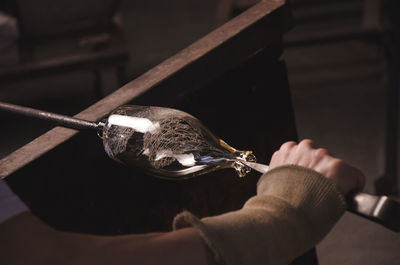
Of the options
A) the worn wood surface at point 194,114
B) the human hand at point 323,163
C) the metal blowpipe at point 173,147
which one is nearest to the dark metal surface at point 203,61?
the worn wood surface at point 194,114

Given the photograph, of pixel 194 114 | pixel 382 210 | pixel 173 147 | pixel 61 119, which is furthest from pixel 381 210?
pixel 194 114

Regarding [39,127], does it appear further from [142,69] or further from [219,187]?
[219,187]

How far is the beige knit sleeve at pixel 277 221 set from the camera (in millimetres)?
712

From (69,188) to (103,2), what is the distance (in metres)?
2.49

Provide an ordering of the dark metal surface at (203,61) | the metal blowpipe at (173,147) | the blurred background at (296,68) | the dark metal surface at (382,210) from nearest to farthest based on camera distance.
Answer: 1. the dark metal surface at (382,210)
2. the metal blowpipe at (173,147)
3. the dark metal surface at (203,61)
4. the blurred background at (296,68)

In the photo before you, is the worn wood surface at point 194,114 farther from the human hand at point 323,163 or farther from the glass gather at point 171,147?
the human hand at point 323,163

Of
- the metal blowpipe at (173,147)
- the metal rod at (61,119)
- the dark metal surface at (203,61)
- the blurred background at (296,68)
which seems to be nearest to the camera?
the metal blowpipe at (173,147)

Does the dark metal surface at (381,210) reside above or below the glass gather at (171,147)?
below

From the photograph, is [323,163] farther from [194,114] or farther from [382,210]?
[194,114]

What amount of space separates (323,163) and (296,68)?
285cm

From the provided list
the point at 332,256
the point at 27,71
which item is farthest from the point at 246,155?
the point at 27,71

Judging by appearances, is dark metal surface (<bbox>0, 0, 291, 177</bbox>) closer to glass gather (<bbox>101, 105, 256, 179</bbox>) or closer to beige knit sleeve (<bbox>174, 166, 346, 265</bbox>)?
glass gather (<bbox>101, 105, 256, 179</bbox>)

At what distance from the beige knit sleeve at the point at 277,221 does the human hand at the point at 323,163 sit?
0.02 m

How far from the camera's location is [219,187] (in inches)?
52.2
